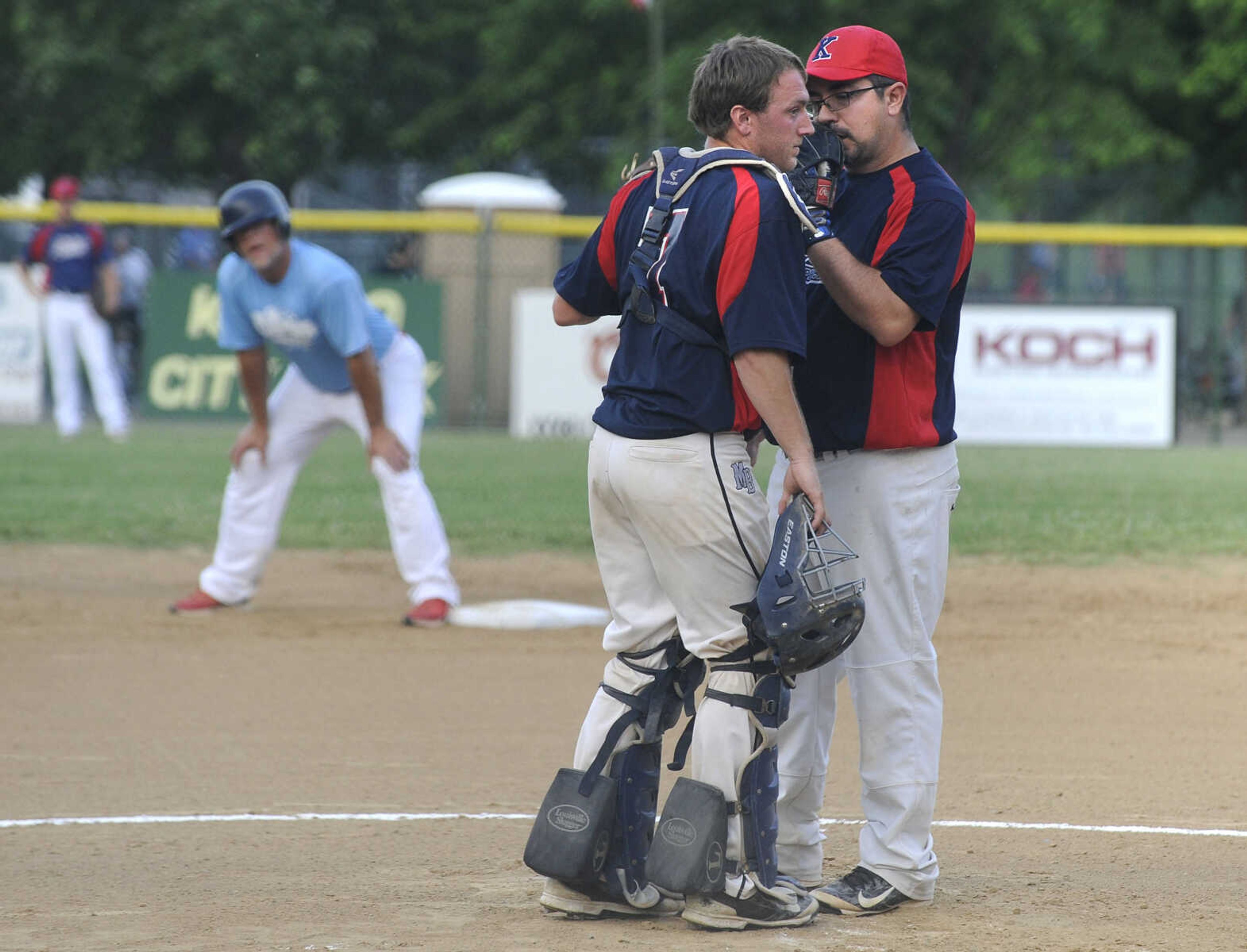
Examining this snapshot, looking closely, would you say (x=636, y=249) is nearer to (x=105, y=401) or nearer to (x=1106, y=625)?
(x=1106, y=625)

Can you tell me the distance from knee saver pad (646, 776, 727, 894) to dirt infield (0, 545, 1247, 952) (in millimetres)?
143

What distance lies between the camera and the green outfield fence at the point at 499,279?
1845 cm

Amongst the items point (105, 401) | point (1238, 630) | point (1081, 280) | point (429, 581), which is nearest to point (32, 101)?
point (105, 401)

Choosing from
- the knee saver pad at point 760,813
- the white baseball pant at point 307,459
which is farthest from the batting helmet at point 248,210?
the knee saver pad at point 760,813

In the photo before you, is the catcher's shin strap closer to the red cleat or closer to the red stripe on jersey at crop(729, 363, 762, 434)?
the red stripe on jersey at crop(729, 363, 762, 434)

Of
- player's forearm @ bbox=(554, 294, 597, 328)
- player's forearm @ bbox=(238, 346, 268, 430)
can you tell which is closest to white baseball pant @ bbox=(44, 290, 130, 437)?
player's forearm @ bbox=(238, 346, 268, 430)

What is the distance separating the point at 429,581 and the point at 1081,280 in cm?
1363

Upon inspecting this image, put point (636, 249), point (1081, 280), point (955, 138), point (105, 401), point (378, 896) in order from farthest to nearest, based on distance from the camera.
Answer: point (955, 138)
point (1081, 280)
point (105, 401)
point (378, 896)
point (636, 249)

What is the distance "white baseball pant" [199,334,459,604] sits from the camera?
321 inches

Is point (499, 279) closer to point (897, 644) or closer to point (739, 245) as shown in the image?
point (897, 644)

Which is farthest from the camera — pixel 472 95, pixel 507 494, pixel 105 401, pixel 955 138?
pixel 472 95

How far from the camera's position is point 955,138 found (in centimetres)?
2400

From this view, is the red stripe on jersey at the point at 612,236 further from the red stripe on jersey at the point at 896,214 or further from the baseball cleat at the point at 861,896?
the baseball cleat at the point at 861,896

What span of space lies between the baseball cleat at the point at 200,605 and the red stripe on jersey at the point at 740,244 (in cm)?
530
